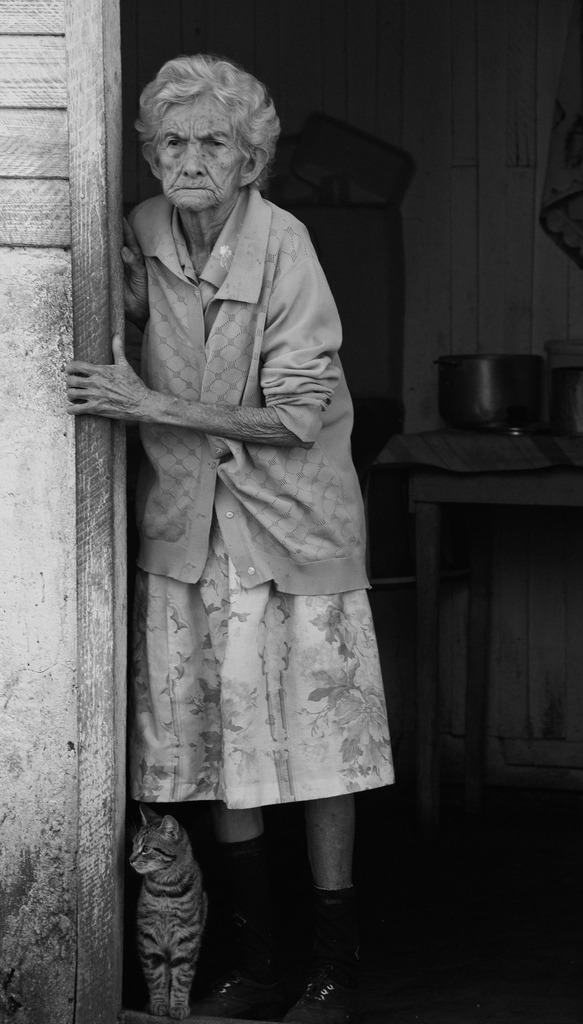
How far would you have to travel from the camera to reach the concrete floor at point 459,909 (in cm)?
323

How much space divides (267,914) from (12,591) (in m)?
0.98

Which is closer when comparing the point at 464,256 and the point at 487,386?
the point at 487,386

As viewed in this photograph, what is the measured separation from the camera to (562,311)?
4844mm

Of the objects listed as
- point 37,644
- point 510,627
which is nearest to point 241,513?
point 37,644

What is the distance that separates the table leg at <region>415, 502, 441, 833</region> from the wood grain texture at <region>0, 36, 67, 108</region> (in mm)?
2102

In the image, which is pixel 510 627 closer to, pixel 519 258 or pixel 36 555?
pixel 519 258

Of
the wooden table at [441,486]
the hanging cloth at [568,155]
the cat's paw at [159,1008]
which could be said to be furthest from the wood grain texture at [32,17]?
the hanging cloth at [568,155]

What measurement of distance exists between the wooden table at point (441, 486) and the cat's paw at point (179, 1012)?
68.1 inches

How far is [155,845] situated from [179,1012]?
0.38 m

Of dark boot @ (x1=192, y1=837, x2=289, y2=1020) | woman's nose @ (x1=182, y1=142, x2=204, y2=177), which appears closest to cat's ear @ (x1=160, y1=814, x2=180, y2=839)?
dark boot @ (x1=192, y1=837, x2=289, y2=1020)

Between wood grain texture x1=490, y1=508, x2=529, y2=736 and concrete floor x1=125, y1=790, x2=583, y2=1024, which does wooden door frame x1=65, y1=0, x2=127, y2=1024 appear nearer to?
concrete floor x1=125, y1=790, x2=583, y2=1024

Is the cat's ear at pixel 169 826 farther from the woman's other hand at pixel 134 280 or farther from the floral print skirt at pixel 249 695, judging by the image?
the woman's other hand at pixel 134 280

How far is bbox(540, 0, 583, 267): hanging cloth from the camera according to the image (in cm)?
467

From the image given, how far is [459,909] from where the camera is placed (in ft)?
12.8
